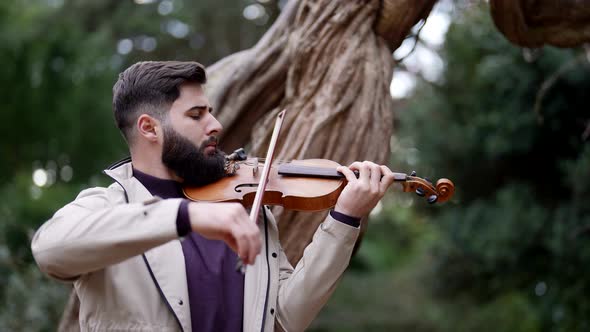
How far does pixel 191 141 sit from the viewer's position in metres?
2.37

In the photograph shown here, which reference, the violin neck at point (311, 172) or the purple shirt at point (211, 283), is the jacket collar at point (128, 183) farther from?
the violin neck at point (311, 172)

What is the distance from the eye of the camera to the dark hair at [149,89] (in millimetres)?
2373

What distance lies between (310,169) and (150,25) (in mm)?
6402

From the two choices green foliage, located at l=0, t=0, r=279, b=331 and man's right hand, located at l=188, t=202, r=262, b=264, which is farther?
green foliage, located at l=0, t=0, r=279, b=331

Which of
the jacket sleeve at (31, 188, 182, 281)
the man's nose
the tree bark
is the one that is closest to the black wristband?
the man's nose

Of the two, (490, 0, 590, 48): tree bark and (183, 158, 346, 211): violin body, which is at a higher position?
(183, 158, 346, 211): violin body

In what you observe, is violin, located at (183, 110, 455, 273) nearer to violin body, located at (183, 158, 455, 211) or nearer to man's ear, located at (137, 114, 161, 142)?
violin body, located at (183, 158, 455, 211)

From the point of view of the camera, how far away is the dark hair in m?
2.37

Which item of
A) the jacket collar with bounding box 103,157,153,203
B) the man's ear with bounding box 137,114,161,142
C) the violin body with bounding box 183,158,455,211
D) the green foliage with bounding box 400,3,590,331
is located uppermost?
the man's ear with bounding box 137,114,161,142

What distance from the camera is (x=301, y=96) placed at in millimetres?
3316

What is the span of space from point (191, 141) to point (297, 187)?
0.36 m

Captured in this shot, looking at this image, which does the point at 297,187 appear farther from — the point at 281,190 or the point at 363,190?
the point at 363,190

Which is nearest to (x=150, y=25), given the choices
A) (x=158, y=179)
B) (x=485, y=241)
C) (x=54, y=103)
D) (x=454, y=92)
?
(x=54, y=103)

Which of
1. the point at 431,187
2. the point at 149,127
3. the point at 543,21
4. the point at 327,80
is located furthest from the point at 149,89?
the point at 543,21
